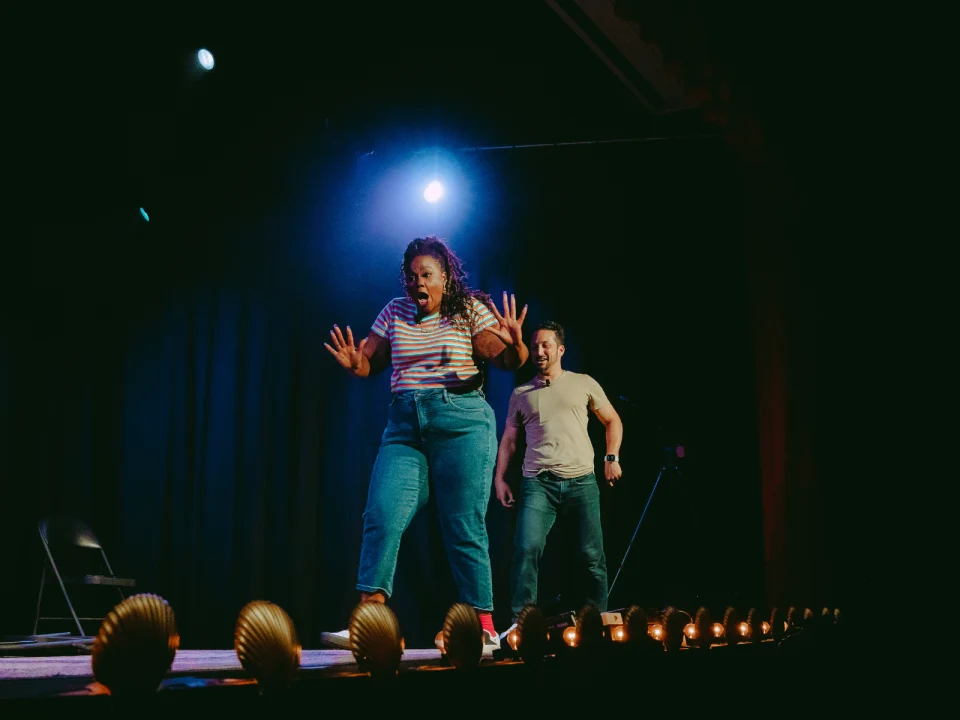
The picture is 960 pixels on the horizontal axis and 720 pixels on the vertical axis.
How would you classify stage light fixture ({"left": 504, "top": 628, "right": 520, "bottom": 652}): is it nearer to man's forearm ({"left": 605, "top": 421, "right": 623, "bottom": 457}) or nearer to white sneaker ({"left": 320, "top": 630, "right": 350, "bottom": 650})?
white sneaker ({"left": 320, "top": 630, "right": 350, "bottom": 650})

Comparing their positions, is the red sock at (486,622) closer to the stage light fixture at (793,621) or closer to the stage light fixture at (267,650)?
the stage light fixture at (793,621)

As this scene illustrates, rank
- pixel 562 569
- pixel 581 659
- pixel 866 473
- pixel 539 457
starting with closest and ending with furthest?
1. pixel 581 659
2. pixel 866 473
3. pixel 539 457
4. pixel 562 569

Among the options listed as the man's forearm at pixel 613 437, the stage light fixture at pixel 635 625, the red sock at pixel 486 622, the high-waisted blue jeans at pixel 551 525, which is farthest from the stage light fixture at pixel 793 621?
the man's forearm at pixel 613 437

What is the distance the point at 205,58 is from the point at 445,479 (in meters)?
2.75

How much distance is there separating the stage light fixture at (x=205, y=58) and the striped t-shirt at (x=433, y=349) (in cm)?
206

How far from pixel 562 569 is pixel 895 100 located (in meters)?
3.23

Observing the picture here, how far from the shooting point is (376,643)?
1234mm

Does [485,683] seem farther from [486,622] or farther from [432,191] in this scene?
[432,191]

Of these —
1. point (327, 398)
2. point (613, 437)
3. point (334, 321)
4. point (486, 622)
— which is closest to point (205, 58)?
point (334, 321)

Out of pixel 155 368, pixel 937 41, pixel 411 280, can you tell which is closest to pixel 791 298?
pixel 937 41

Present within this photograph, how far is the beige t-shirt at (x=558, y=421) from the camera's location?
417 centimetres

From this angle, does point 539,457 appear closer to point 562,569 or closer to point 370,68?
point 562,569

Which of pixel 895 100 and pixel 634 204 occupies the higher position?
pixel 634 204

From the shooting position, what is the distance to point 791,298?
3.88 m
